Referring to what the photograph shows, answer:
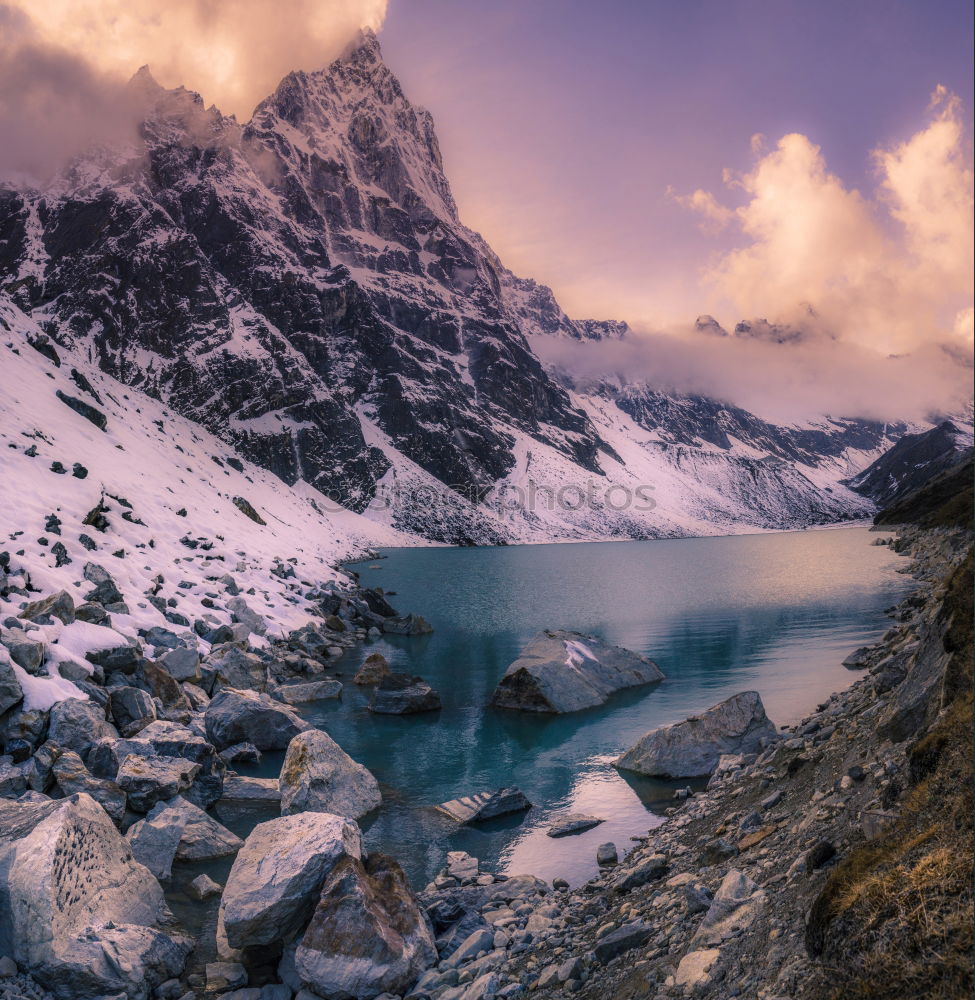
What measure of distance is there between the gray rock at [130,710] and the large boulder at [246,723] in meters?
2.31

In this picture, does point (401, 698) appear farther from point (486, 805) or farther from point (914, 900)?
point (914, 900)

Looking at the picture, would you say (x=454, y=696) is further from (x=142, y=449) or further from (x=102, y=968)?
(x=142, y=449)

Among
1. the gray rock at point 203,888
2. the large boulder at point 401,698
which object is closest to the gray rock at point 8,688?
the gray rock at point 203,888

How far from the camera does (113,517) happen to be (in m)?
28.4

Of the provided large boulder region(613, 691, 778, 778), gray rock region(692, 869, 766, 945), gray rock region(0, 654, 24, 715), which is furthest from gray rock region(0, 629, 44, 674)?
large boulder region(613, 691, 778, 778)

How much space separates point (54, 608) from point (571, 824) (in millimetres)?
14721

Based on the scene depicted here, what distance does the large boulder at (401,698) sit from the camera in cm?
2348

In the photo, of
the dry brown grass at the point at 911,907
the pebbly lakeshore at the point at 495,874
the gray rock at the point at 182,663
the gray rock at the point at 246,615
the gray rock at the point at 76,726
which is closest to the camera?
the dry brown grass at the point at 911,907

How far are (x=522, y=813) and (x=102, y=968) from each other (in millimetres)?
8964

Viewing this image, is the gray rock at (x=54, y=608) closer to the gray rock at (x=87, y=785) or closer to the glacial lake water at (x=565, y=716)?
the gray rock at (x=87, y=785)

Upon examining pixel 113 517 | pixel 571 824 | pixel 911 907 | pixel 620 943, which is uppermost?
pixel 113 517

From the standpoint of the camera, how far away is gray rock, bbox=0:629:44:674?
1418cm

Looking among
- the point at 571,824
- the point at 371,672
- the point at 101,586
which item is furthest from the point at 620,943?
the point at 371,672

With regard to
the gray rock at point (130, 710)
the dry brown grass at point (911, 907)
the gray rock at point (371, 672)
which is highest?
the dry brown grass at point (911, 907)
